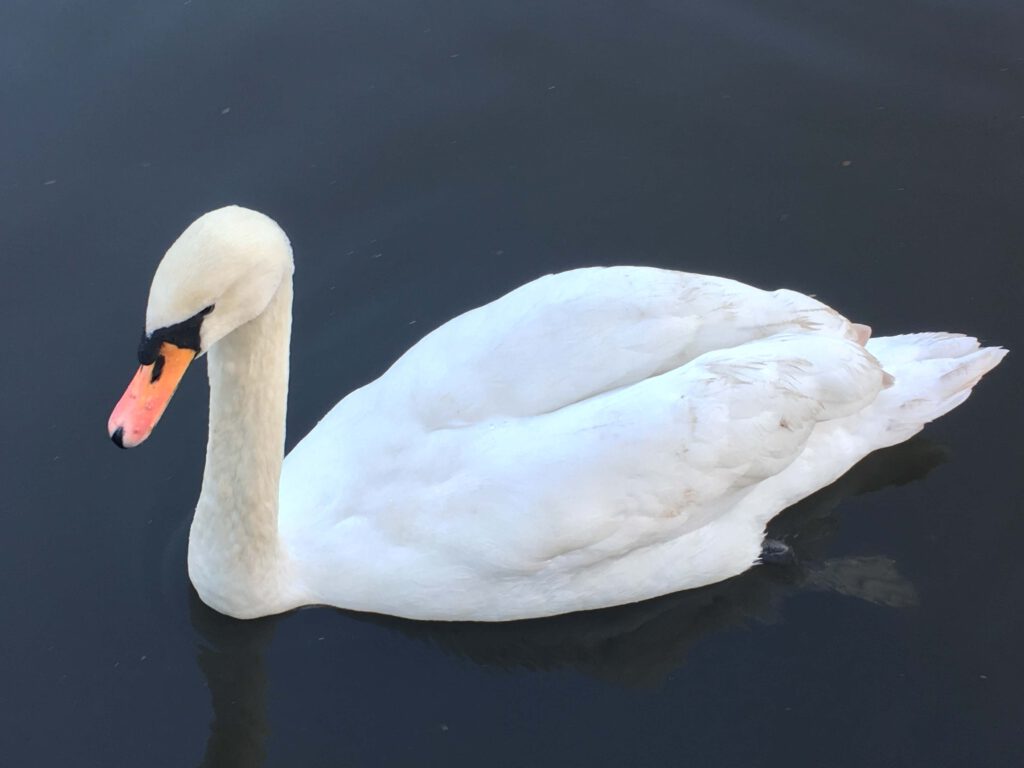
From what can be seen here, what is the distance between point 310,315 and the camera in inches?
339

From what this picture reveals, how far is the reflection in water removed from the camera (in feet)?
22.7

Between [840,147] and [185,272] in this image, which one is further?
[840,147]

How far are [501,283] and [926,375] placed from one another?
8.85ft

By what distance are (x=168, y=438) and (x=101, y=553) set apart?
0.84 metres

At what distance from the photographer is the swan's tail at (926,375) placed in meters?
7.55

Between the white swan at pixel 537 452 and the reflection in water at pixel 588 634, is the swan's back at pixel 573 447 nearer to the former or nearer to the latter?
the white swan at pixel 537 452

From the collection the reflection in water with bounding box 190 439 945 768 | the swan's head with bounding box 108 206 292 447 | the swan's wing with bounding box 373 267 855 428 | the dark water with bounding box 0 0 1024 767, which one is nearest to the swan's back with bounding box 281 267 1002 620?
the swan's wing with bounding box 373 267 855 428

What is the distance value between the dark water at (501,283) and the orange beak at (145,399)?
171 centimetres

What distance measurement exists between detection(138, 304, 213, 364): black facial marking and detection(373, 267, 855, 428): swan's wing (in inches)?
55.9

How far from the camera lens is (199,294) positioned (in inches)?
216

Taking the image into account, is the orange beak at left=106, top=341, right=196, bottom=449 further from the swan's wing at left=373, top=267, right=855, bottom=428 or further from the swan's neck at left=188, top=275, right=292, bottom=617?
the swan's wing at left=373, top=267, right=855, bottom=428

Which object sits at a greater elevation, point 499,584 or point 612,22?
point 612,22

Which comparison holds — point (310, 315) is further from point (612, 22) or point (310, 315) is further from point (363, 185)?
point (612, 22)

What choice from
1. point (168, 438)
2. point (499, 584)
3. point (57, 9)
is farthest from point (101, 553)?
point (57, 9)
